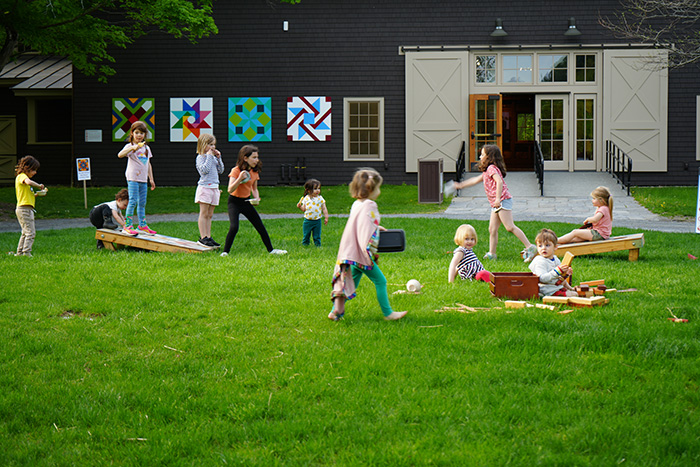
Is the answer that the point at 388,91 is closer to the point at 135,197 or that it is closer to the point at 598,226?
the point at 135,197

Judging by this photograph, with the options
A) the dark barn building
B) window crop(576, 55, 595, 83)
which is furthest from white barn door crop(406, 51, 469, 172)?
window crop(576, 55, 595, 83)

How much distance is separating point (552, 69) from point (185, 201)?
12491 mm

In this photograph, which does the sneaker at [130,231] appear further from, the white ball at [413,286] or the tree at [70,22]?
the tree at [70,22]

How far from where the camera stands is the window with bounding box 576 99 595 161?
2303cm

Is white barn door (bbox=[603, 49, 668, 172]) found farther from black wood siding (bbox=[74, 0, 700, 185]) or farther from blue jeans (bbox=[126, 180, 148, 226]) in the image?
blue jeans (bbox=[126, 180, 148, 226])

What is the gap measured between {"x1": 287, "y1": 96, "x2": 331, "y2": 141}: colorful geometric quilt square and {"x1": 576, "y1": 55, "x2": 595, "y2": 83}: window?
819 cm

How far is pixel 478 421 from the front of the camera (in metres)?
3.63

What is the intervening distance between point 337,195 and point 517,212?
19.7ft

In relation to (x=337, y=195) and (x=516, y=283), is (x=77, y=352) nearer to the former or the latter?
(x=516, y=283)

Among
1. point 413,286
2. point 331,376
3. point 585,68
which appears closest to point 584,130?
point 585,68

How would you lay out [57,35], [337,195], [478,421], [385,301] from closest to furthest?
1. [478,421]
2. [385,301]
3. [57,35]
4. [337,195]

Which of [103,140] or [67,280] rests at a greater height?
[103,140]

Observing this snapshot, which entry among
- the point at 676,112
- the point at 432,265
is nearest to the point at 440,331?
the point at 432,265

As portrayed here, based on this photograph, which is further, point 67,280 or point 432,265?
point 432,265
